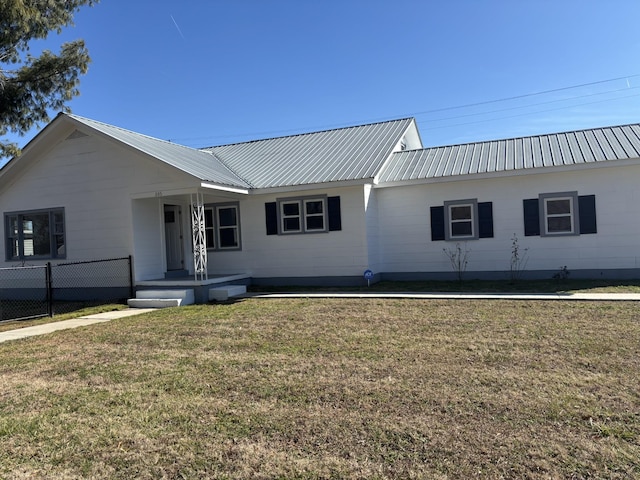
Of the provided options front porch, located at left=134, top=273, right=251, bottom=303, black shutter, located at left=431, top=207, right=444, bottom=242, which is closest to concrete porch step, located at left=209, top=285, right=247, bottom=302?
front porch, located at left=134, top=273, right=251, bottom=303

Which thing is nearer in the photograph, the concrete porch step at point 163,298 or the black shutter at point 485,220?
the concrete porch step at point 163,298

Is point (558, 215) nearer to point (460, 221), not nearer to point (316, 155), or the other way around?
point (460, 221)

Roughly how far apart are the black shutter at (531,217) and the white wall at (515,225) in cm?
12

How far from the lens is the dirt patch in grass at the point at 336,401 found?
3438mm

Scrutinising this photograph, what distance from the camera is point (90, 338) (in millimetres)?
8102

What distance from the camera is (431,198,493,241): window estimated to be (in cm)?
1355

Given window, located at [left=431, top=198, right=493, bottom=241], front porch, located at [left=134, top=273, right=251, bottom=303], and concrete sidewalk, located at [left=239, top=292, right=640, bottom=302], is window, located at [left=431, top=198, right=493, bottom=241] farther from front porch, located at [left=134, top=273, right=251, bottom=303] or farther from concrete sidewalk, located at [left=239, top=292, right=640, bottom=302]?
front porch, located at [left=134, top=273, right=251, bottom=303]

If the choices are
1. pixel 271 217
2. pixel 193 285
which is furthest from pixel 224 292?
pixel 271 217

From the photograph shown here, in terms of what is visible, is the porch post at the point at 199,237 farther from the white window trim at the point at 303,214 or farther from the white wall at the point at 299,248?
the white window trim at the point at 303,214

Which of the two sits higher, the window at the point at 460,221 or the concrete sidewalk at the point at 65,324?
the window at the point at 460,221

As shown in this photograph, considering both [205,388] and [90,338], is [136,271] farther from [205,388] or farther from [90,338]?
[205,388]

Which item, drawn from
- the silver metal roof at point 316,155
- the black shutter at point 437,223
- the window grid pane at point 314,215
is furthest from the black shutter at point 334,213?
the black shutter at point 437,223

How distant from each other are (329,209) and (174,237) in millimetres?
5207

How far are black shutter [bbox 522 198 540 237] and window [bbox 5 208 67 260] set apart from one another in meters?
13.1
